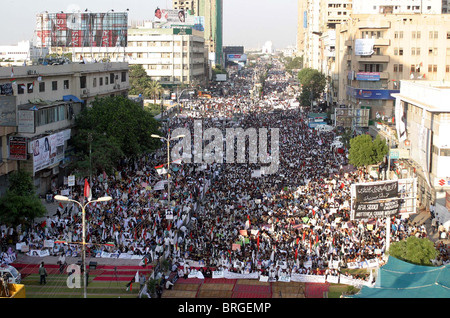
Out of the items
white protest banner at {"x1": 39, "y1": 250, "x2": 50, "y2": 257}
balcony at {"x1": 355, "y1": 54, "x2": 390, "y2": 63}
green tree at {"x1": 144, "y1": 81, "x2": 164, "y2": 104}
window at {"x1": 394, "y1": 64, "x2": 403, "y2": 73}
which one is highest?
balcony at {"x1": 355, "y1": 54, "x2": 390, "y2": 63}

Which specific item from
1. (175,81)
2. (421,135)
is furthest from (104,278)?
(175,81)

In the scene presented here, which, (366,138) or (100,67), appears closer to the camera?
(366,138)

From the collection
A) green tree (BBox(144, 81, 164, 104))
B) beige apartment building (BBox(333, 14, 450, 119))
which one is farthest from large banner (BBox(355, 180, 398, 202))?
green tree (BBox(144, 81, 164, 104))

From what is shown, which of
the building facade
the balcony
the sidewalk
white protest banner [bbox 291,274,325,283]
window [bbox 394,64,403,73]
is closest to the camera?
white protest banner [bbox 291,274,325,283]

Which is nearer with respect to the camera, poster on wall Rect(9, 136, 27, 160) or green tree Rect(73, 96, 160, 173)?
poster on wall Rect(9, 136, 27, 160)

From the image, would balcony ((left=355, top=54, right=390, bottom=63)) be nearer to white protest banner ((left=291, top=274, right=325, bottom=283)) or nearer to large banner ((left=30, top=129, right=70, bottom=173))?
large banner ((left=30, top=129, right=70, bottom=173))

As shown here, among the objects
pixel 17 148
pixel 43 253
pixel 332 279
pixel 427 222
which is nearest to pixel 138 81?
pixel 17 148
